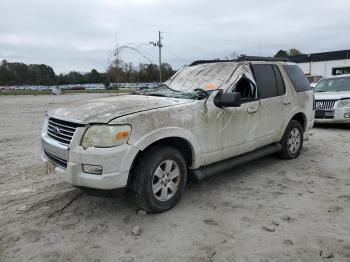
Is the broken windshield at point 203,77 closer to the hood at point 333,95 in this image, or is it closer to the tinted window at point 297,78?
the tinted window at point 297,78

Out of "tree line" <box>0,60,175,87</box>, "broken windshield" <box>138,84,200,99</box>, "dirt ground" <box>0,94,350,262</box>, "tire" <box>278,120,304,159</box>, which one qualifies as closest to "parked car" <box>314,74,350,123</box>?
"tire" <box>278,120,304,159</box>

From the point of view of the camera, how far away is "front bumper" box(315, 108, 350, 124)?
33.0 feet

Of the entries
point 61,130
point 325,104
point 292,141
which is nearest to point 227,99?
point 61,130

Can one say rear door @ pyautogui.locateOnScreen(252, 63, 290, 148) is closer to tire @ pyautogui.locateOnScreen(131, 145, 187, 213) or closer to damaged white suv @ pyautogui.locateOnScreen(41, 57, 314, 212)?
damaged white suv @ pyautogui.locateOnScreen(41, 57, 314, 212)

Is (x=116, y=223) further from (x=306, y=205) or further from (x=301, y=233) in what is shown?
(x=306, y=205)

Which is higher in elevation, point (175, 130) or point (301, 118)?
point (175, 130)

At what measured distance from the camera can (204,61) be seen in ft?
19.5

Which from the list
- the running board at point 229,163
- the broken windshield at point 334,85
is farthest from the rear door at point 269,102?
the broken windshield at point 334,85

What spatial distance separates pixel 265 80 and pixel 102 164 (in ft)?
10.8

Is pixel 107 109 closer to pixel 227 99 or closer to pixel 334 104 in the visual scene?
pixel 227 99

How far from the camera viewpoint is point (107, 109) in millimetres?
3986

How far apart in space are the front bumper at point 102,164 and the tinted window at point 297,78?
385 centimetres

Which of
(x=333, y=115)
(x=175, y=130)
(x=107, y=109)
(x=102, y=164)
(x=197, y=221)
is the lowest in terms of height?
(x=197, y=221)

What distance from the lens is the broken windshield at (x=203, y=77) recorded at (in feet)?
16.9
